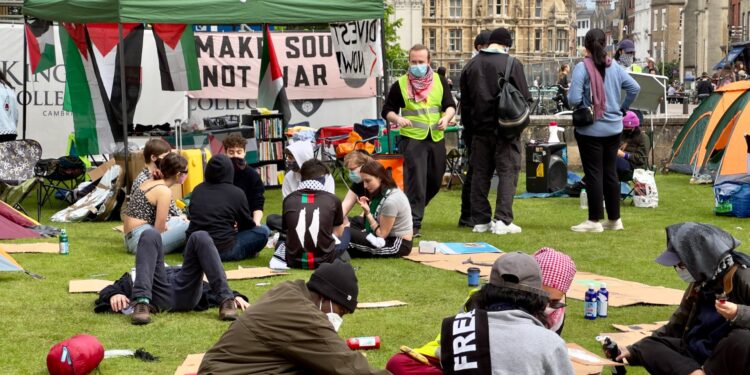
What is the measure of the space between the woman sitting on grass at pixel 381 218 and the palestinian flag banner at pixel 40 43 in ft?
22.1

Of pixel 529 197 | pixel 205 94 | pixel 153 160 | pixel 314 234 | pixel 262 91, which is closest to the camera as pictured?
pixel 314 234

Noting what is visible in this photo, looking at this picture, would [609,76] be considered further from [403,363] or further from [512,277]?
[512,277]

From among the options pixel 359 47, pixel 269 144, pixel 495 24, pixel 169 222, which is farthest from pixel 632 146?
pixel 495 24

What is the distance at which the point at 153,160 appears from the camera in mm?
11625

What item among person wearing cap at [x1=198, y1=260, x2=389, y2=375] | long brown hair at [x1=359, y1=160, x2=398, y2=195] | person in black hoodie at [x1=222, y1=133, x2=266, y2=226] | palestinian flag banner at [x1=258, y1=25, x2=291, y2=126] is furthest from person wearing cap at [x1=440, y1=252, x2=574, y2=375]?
palestinian flag banner at [x1=258, y1=25, x2=291, y2=126]

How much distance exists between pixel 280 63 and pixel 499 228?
8.10 meters

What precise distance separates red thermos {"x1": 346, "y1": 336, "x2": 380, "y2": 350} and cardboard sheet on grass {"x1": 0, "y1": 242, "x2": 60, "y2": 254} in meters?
5.25

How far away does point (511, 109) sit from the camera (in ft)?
40.3

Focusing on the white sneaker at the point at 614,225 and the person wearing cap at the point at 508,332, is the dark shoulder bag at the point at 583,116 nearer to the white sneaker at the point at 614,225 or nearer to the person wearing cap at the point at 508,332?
the white sneaker at the point at 614,225

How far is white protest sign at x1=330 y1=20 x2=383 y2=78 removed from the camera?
16406mm

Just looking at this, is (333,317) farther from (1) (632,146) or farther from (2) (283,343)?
(1) (632,146)

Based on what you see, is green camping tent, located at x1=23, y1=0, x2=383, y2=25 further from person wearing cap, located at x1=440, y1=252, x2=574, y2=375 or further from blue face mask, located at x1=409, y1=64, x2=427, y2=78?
person wearing cap, located at x1=440, y1=252, x2=574, y2=375

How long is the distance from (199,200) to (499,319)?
18.6 feet

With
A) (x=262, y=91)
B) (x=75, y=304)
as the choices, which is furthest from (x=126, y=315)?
(x=262, y=91)
